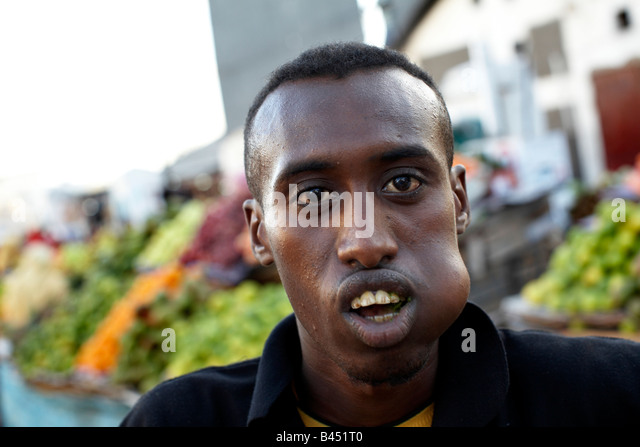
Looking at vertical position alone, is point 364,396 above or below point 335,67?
below

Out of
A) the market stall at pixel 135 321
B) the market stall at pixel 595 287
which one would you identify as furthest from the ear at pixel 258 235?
the market stall at pixel 595 287

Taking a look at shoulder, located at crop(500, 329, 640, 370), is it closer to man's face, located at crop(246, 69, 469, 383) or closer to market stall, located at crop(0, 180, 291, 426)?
man's face, located at crop(246, 69, 469, 383)

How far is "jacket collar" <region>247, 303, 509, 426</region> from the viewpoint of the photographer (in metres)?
1.33

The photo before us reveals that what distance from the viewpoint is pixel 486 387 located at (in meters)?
1.35

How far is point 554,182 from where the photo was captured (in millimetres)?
6992

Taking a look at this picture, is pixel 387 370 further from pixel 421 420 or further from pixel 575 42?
pixel 575 42

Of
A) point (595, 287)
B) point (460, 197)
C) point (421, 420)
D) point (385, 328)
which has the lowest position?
point (595, 287)

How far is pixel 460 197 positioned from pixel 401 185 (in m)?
0.33

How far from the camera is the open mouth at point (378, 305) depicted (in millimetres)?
1162

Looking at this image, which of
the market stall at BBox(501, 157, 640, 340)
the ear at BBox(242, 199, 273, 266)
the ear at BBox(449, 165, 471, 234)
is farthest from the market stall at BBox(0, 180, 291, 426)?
the ear at BBox(449, 165, 471, 234)

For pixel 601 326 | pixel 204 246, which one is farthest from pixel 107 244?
pixel 601 326

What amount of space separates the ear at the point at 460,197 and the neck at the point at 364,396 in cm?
34

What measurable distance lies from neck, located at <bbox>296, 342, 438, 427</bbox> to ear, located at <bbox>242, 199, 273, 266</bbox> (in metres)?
0.34

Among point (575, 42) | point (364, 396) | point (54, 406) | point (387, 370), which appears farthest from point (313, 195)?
point (575, 42)
